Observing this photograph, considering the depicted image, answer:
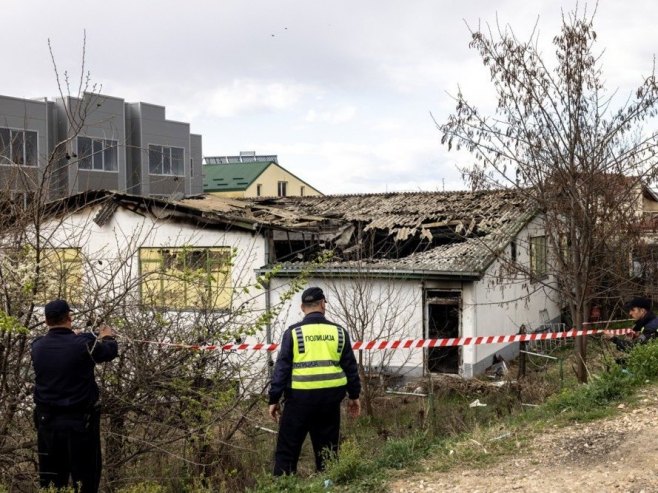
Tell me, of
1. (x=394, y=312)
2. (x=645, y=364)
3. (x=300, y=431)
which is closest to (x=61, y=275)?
(x=300, y=431)

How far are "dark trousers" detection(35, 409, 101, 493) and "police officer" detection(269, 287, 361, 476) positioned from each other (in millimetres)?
1431

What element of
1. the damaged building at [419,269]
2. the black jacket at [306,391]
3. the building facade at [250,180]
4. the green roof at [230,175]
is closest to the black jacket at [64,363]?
the black jacket at [306,391]

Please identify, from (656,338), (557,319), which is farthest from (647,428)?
(557,319)

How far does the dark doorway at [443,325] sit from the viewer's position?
48.4 feet

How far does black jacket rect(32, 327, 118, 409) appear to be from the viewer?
5090mm

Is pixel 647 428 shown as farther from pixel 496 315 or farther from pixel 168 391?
pixel 496 315

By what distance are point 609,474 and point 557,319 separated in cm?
1766

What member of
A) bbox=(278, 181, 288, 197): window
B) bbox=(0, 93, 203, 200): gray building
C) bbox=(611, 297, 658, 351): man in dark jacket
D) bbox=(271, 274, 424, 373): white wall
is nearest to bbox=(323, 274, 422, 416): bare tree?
bbox=(271, 274, 424, 373): white wall

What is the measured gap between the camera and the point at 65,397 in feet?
16.8

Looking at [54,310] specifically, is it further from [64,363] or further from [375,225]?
[375,225]

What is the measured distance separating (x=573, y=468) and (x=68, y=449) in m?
3.72

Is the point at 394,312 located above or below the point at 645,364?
above

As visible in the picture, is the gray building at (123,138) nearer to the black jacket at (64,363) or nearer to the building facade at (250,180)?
the building facade at (250,180)

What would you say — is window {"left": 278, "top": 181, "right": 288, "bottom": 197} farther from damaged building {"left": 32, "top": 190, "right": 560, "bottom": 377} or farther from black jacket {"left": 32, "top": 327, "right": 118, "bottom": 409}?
black jacket {"left": 32, "top": 327, "right": 118, "bottom": 409}
